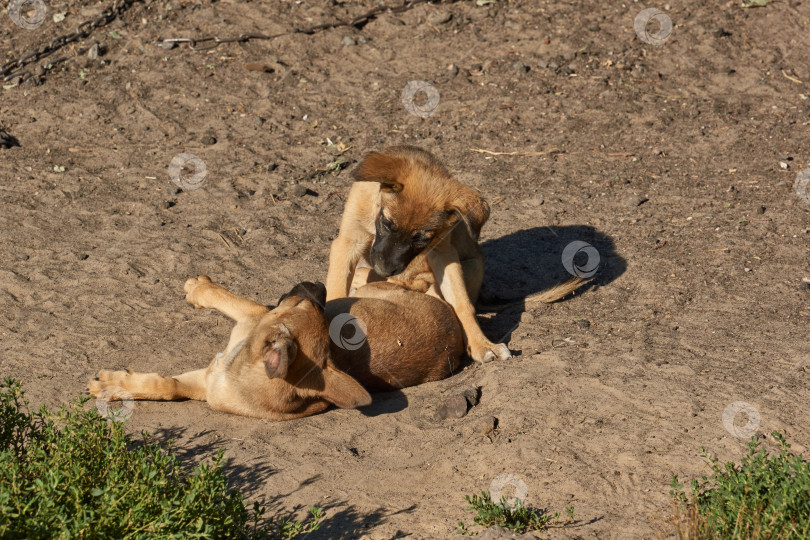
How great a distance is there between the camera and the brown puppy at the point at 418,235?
5875 millimetres

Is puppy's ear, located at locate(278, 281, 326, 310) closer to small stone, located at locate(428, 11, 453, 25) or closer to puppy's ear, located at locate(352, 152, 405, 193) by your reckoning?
puppy's ear, located at locate(352, 152, 405, 193)

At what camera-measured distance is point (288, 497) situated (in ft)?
14.8

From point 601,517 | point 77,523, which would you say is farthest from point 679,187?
point 77,523

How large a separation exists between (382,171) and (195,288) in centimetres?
177

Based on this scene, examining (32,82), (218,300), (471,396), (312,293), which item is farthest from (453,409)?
(32,82)

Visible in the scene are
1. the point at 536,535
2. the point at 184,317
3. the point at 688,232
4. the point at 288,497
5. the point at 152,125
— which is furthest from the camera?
the point at 152,125

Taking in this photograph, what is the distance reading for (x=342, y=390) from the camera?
4.95 meters

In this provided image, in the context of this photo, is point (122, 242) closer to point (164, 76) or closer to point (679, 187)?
point (164, 76)

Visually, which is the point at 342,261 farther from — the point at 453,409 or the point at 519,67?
the point at 519,67

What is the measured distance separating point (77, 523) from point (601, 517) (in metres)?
2.55

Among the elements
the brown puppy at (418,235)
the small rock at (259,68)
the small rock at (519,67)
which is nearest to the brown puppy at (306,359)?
the brown puppy at (418,235)

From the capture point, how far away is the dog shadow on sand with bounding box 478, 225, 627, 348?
7211 millimetres

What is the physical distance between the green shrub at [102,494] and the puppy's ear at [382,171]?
8.15ft

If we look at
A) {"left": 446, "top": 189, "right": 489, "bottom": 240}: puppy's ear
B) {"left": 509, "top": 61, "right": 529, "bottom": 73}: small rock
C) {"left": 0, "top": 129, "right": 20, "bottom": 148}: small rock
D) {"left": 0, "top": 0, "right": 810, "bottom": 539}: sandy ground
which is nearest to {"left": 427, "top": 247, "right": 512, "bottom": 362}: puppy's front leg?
{"left": 0, "top": 0, "right": 810, "bottom": 539}: sandy ground
